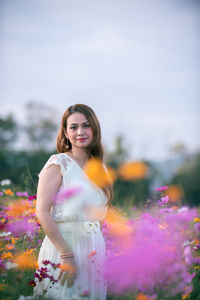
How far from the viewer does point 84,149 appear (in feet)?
7.63

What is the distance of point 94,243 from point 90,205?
24cm

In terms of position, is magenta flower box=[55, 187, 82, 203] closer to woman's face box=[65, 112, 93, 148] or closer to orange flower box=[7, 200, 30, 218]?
woman's face box=[65, 112, 93, 148]

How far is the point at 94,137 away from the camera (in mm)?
2324

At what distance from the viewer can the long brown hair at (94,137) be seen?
7.47 feet

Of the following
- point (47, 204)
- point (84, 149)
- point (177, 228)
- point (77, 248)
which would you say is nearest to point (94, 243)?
point (77, 248)

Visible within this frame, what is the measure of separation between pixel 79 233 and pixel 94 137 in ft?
2.19

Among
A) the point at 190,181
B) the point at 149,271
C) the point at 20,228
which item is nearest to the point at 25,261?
the point at 20,228

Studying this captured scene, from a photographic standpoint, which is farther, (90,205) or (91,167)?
(91,167)

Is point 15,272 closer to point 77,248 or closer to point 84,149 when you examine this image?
point 77,248

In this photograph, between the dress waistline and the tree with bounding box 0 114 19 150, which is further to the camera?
the tree with bounding box 0 114 19 150

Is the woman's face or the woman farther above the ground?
the woman's face

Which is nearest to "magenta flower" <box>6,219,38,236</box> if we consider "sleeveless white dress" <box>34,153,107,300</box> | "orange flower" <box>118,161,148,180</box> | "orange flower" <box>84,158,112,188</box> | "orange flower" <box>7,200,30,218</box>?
"orange flower" <box>7,200,30,218</box>

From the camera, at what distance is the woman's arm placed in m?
1.91

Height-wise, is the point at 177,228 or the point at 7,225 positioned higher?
the point at 7,225
